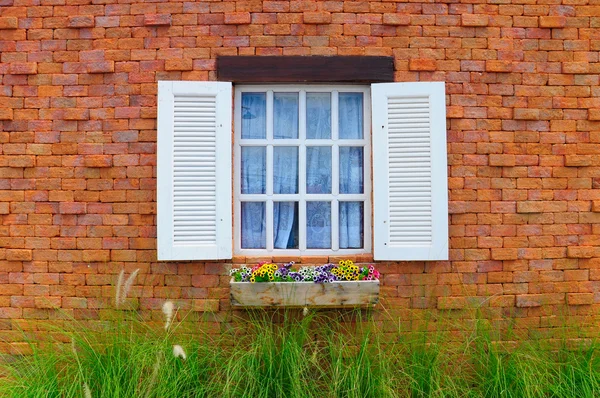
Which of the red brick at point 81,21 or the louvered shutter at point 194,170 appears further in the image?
the red brick at point 81,21

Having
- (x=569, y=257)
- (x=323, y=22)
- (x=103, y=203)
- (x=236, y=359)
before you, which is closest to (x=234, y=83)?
(x=323, y=22)

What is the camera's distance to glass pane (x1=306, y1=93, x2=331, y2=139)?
14.1 ft

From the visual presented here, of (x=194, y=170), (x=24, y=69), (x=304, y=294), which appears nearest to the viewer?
(x=304, y=294)

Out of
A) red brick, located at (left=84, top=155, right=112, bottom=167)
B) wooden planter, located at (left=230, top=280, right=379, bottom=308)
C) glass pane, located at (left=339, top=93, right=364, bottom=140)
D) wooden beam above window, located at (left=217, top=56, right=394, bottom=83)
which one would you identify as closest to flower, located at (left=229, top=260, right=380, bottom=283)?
wooden planter, located at (left=230, top=280, right=379, bottom=308)

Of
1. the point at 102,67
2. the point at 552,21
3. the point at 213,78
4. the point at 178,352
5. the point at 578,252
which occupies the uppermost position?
the point at 552,21

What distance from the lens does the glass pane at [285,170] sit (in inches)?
170

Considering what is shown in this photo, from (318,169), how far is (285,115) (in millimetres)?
561

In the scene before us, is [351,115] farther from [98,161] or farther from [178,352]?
[178,352]

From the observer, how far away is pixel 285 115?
4312 millimetres

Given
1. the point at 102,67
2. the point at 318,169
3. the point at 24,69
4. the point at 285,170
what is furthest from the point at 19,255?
the point at 318,169

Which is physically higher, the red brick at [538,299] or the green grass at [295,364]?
the red brick at [538,299]

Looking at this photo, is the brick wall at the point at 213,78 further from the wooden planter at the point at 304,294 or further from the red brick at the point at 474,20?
the wooden planter at the point at 304,294

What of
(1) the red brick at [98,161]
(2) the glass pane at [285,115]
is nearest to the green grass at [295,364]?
(1) the red brick at [98,161]

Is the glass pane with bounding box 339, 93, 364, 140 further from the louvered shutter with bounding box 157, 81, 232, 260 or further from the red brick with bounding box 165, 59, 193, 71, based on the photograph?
the red brick with bounding box 165, 59, 193, 71
